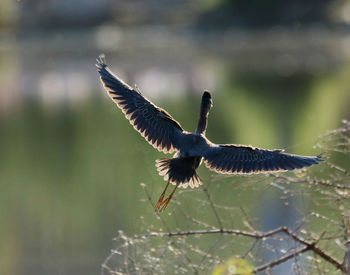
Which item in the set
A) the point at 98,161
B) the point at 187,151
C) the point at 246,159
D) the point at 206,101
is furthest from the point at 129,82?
the point at 246,159

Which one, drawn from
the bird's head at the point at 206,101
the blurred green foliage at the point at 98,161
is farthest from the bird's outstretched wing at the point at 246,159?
the blurred green foliage at the point at 98,161

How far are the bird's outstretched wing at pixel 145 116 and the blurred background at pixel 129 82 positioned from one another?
2412 millimetres

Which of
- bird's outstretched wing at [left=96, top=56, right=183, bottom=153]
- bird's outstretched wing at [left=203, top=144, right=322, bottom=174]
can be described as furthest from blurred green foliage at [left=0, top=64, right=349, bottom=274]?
bird's outstretched wing at [left=203, top=144, right=322, bottom=174]

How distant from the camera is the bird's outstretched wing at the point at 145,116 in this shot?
632cm

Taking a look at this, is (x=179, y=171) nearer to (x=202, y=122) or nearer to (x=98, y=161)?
(x=202, y=122)

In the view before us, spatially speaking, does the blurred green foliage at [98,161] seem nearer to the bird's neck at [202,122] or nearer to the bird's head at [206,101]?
the bird's neck at [202,122]

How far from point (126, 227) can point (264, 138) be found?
4.83 metres

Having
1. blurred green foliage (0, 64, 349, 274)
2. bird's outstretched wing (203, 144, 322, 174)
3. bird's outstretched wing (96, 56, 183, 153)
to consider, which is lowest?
bird's outstretched wing (203, 144, 322, 174)

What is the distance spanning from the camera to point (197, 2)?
41.2 meters

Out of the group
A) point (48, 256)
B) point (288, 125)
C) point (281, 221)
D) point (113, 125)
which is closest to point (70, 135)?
point (113, 125)

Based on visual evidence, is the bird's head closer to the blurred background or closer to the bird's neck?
the bird's neck

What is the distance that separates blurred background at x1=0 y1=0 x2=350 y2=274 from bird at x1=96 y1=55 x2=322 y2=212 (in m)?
2.42

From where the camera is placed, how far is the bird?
5.82m

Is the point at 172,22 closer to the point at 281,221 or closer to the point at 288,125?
the point at 288,125
